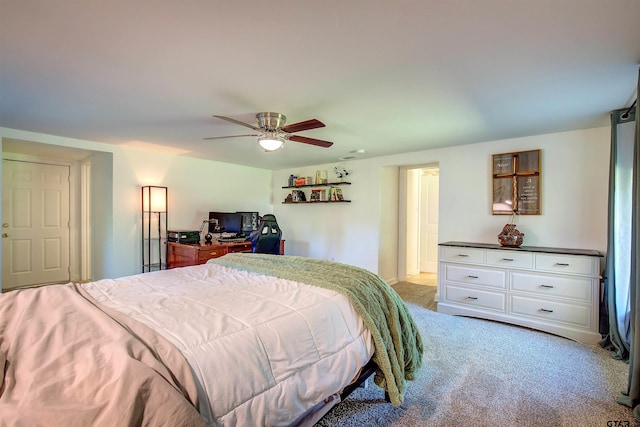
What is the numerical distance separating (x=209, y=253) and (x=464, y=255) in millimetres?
3374

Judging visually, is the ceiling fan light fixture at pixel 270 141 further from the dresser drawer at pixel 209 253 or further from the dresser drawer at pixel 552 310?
the dresser drawer at pixel 552 310

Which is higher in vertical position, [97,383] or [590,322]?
[97,383]

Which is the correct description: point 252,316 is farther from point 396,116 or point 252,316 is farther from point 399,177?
point 399,177

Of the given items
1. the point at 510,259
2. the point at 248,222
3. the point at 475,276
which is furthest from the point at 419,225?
the point at 248,222

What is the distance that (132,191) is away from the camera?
4.36 metres

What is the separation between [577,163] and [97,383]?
173 inches

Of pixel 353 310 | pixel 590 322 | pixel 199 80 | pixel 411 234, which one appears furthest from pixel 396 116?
pixel 411 234

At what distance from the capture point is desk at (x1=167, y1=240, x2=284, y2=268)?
4176 mm

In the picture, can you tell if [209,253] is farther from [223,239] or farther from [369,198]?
[369,198]

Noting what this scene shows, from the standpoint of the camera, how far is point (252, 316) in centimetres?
142

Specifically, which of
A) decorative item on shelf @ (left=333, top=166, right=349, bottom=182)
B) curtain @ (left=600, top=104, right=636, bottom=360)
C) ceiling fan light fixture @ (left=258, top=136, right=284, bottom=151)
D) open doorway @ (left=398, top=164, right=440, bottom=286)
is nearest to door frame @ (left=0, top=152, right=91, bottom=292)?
ceiling fan light fixture @ (left=258, top=136, right=284, bottom=151)

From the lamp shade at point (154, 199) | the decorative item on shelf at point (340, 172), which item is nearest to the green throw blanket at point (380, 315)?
the lamp shade at point (154, 199)

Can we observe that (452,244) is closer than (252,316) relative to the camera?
No

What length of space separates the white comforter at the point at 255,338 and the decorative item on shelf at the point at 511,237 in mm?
2609
